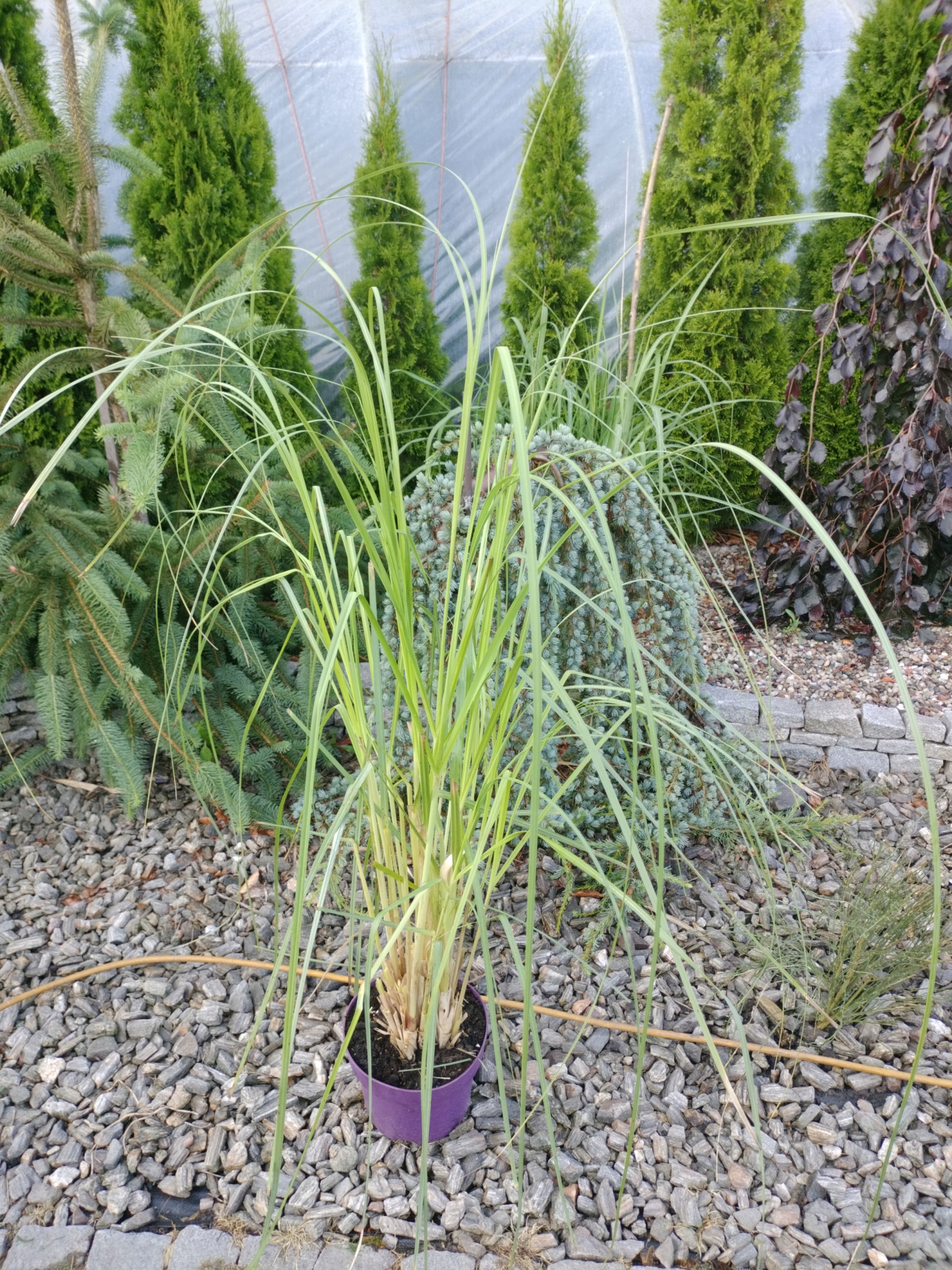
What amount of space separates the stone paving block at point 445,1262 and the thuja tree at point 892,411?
5.87 ft

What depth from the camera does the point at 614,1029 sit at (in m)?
1.55

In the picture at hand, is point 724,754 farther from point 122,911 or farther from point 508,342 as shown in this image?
point 508,342

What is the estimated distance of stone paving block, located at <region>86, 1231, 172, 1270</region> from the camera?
116 cm

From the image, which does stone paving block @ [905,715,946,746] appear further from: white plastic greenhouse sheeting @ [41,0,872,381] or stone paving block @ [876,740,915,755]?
white plastic greenhouse sheeting @ [41,0,872,381]

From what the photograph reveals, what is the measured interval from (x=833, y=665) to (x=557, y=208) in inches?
80.8

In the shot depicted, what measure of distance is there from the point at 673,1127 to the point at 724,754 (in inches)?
23.4

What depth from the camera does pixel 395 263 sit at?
3.40m

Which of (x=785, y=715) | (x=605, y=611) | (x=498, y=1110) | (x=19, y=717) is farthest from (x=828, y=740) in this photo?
(x=19, y=717)

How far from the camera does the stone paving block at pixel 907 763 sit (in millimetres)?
2406

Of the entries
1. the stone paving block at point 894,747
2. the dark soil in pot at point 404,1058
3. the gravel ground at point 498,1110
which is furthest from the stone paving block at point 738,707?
the dark soil in pot at point 404,1058

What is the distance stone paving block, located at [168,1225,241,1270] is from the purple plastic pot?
243mm

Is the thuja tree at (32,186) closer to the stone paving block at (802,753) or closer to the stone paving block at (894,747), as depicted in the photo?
the stone paving block at (802,753)

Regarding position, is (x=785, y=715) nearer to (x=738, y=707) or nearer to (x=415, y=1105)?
(x=738, y=707)

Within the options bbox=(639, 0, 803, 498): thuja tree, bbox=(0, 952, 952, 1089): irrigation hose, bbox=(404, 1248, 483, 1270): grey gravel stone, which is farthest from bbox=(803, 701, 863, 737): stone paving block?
bbox=(404, 1248, 483, 1270): grey gravel stone
